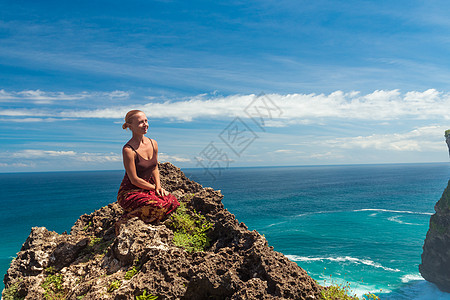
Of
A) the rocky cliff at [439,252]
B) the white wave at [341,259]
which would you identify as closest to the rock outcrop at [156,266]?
the white wave at [341,259]

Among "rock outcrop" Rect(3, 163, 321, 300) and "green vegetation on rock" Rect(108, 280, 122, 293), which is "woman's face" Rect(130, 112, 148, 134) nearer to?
"rock outcrop" Rect(3, 163, 321, 300)

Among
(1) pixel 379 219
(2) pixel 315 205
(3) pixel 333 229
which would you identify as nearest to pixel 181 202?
(3) pixel 333 229

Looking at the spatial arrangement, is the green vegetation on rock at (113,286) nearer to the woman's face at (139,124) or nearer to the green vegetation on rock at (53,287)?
the green vegetation on rock at (53,287)

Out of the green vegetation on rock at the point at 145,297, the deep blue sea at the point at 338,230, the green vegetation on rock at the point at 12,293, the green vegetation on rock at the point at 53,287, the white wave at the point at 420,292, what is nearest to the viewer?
the green vegetation on rock at the point at 145,297

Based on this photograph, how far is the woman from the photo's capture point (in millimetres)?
7777

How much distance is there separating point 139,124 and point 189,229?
11.0ft

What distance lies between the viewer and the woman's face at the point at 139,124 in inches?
318

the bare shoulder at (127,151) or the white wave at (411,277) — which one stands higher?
the bare shoulder at (127,151)

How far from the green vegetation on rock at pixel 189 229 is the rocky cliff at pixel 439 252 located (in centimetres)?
4780

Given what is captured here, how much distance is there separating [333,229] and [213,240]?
209 feet

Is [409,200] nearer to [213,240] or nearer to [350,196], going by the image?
[350,196]

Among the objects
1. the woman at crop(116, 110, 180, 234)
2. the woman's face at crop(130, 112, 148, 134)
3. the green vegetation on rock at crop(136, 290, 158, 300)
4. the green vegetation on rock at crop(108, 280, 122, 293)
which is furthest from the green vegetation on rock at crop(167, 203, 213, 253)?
the woman's face at crop(130, 112, 148, 134)

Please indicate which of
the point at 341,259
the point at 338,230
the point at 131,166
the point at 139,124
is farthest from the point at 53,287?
the point at 338,230

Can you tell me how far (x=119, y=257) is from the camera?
6.27 metres
